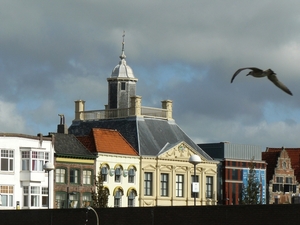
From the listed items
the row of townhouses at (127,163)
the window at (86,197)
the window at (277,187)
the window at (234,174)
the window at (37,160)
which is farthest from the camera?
the window at (277,187)

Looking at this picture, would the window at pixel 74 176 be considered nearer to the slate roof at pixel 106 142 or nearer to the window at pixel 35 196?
the window at pixel 35 196

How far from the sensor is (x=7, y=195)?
86.2 metres

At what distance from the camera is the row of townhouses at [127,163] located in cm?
8706

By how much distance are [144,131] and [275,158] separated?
21.8 metres

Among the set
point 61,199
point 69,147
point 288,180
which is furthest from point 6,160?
point 288,180

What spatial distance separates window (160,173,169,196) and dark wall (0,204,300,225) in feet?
125

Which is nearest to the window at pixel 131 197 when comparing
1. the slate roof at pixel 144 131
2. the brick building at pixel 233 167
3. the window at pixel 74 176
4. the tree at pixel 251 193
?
the slate roof at pixel 144 131

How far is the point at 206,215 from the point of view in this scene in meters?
50.2

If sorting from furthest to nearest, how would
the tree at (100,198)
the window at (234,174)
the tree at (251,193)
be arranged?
the window at (234,174), the tree at (251,193), the tree at (100,198)

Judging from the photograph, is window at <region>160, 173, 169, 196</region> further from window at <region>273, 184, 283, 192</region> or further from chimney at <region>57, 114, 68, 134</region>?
window at <region>273, 184, 283, 192</region>

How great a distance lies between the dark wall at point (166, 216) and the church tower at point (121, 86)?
45023 mm

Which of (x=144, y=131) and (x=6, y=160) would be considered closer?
(x=6, y=160)

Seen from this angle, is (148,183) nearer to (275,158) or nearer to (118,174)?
(118,174)

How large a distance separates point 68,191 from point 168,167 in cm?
1338
